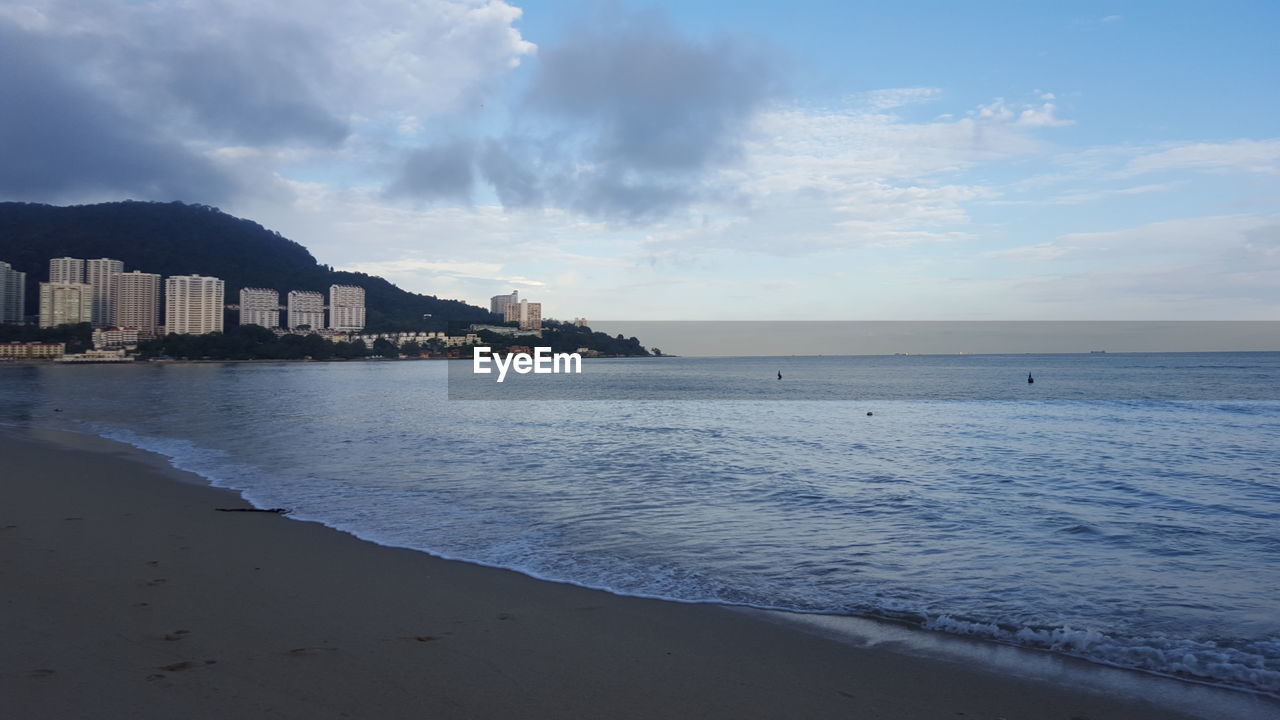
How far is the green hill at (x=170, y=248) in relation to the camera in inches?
6373

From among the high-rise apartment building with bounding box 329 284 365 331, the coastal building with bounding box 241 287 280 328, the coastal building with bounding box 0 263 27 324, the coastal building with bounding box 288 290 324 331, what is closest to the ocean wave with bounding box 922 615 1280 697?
the coastal building with bounding box 241 287 280 328

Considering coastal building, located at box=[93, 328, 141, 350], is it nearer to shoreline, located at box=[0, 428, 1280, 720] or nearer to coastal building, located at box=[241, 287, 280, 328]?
coastal building, located at box=[241, 287, 280, 328]

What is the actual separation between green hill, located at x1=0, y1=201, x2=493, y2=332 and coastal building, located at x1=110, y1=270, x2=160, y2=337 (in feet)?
34.5

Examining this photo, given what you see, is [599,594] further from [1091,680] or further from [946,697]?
[1091,680]

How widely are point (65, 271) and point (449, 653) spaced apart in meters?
193

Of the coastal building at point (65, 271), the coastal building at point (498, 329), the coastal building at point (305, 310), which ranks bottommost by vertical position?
the coastal building at point (498, 329)

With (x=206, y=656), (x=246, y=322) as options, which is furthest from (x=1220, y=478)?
(x=246, y=322)

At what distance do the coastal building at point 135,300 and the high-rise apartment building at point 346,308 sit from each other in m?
36.3

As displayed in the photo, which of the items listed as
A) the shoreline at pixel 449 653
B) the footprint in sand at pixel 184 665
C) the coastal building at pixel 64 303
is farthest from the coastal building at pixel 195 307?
the footprint in sand at pixel 184 665

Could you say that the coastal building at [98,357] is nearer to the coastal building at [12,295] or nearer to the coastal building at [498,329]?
the coastal building at [12,295]

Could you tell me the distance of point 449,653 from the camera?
4.57 m

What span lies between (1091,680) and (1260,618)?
2.37m

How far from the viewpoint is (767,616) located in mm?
5590

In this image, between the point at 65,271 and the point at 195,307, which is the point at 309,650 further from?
the point at 65,271
